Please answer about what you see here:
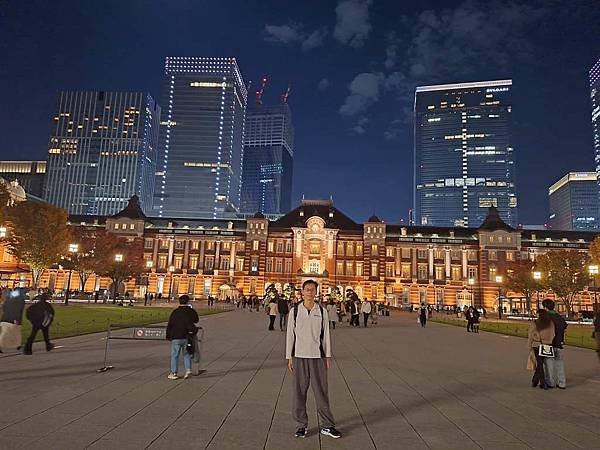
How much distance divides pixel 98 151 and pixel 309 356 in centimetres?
18243

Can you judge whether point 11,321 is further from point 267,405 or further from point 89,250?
point 89,250

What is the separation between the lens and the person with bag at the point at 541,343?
1021 cm

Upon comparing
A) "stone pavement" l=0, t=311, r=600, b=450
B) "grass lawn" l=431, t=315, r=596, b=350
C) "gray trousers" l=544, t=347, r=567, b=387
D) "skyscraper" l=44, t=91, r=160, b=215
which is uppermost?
"skyscraper" l=44, t=91, r=160, b=215

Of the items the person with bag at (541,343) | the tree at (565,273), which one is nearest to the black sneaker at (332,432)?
the person with bag at (541,343)

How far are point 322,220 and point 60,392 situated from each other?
7540cm

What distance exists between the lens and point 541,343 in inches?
405

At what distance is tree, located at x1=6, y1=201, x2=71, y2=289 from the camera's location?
43.9 meters

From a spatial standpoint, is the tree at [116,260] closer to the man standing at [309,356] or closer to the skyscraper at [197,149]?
the man standing at [309,356]

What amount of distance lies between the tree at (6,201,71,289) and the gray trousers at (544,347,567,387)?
46.2m

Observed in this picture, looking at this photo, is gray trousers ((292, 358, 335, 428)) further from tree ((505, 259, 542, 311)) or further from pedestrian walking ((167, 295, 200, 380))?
tree ((505, 259, 542, 311))

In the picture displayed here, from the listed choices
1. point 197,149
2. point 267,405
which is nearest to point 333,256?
point 267,405

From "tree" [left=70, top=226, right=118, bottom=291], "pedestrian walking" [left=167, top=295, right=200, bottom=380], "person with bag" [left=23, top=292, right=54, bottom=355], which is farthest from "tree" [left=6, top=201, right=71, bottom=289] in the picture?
"pedestrian walking" [left=167, top=295, right=200, bottom=380]

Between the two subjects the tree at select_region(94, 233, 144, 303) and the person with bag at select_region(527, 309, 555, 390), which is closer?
the person with bag at select_region(527, 309, 555, 390)

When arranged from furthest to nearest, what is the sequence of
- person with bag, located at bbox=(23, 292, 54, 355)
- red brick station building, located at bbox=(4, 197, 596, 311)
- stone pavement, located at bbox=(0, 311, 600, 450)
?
1. red brick station building, located at bbox=(4, 197, 596, 311)
2. person with bag, located at bbox=(23, 292, 54, 355)
3. stone pavement, located at bbox=(0, 311, 600, 450)
